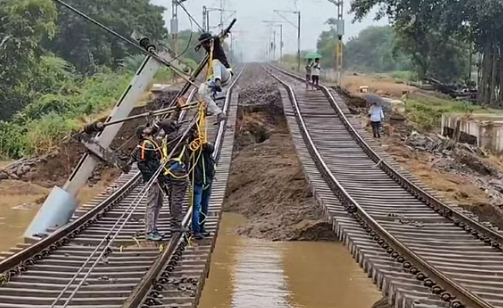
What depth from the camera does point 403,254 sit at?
9.46 metres

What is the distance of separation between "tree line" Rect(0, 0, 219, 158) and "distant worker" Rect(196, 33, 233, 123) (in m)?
4.12

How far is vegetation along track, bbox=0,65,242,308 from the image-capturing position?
745 centimetres

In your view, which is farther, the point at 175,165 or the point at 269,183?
the point at 269,183

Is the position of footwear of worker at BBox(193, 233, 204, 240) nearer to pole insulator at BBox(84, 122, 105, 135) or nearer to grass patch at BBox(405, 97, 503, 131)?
pole insulator at BBox(84, 122, 105, 135)

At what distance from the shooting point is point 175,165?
31.0 ft

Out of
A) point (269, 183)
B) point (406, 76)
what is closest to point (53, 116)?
point (269, 183)

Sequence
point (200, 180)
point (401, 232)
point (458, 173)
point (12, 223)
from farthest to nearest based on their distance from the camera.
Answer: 1. point (458, 173)
2. point (12, 223)
3. point (401, 232)
4. point (200, 180)

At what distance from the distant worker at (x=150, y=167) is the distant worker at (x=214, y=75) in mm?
765

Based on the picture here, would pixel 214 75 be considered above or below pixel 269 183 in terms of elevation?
above

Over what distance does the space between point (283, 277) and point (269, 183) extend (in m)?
6.02

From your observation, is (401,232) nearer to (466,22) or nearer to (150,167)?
(150,167)

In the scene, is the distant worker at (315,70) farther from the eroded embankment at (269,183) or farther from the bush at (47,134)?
the bush at (47,134)

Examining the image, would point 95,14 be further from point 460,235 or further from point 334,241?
point 460,235

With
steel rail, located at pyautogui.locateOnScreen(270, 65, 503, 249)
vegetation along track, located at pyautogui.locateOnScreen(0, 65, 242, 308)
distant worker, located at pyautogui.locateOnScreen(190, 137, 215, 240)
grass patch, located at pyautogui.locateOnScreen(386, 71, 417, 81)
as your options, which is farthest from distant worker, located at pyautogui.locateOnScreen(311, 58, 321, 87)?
grass patch, located at pyautogui.locateOnScreen(386, 71, 417, 81)
